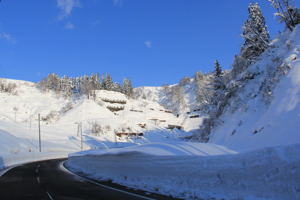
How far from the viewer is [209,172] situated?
348 inches

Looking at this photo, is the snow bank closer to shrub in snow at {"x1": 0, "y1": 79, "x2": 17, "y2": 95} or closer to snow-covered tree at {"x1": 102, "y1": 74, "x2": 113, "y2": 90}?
snow-covered tree at {"x1": 102, "y1": 74, "x2": 113, "y2": 90}

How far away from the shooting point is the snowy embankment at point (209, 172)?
Answer: 6.86m

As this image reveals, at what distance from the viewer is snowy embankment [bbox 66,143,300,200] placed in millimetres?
6855

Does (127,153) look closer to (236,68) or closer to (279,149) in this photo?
(279,149)

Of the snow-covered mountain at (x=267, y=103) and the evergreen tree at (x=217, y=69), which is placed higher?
the evergreen tree at (x=217, y=69)

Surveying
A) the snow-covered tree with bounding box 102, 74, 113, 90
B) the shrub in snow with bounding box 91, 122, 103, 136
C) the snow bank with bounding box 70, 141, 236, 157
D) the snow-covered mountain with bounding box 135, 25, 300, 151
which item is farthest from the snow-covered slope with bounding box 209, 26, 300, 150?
the snow-covered tree with bounding box 102, 74, 113, 90

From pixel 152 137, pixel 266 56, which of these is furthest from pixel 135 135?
pixel 266 56

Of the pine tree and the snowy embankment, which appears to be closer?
the snowy embankment

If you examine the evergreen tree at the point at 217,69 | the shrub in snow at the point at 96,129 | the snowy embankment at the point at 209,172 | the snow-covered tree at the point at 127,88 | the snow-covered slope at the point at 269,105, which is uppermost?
the snow-covered tree at the point at 127,88

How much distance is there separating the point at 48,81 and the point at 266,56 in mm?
156241

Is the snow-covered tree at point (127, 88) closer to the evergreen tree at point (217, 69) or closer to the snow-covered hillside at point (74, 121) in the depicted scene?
the snow-covered hillside at point (74, 121)

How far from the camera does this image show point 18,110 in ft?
412

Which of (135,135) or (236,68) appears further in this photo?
(135,135)

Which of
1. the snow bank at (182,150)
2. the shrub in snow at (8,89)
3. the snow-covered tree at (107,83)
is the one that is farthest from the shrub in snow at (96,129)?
the snow bank at (182,150)
